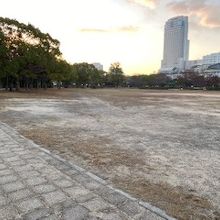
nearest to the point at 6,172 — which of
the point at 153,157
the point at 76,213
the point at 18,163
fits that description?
the point at 18,163

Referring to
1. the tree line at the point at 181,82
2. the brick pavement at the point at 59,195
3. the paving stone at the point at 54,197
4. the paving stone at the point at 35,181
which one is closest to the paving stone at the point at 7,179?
the brick pavement at the point at 59,195

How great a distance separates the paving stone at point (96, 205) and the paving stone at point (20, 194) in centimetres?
94

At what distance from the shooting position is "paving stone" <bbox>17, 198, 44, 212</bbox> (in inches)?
161

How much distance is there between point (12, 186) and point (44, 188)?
0.54 meters

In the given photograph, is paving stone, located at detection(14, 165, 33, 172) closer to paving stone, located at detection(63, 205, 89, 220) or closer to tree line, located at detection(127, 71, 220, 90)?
paving stone, located at detection(63, 205, 89, 220)

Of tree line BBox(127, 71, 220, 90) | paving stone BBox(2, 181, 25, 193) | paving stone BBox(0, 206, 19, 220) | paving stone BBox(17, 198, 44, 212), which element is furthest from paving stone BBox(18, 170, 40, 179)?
tree line BBox(127, 71, 220, 90)

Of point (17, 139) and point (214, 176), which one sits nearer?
point (214, 176)

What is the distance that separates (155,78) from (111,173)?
12703cm

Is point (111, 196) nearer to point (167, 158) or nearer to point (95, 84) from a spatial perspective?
point (167, 158)

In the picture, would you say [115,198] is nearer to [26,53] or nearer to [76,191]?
[76,191]

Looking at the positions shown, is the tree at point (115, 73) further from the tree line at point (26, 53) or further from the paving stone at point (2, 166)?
the paving stone at point (2, 166)

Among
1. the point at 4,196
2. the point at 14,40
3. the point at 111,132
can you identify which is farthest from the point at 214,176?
the point at 14,40

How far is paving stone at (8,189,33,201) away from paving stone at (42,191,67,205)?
10.3 inches

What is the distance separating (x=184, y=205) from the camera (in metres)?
4.37
